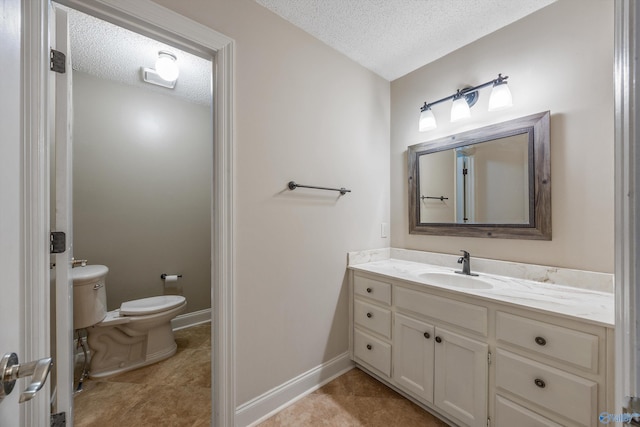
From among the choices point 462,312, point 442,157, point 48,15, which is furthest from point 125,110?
point 462,312

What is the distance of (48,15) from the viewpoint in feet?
3.05

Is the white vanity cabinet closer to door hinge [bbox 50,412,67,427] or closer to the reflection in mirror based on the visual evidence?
the reflection in mirror

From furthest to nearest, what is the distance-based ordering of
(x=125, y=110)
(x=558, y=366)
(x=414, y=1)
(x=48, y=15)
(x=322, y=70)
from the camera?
(x=125, y=110)
(x=322, y=70)
(x=414, y=1)
(x=558, y=366)
(x=48, y=15)

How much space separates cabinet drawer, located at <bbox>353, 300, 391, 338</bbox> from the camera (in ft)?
5.53

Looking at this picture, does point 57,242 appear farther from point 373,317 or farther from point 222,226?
point 373,317

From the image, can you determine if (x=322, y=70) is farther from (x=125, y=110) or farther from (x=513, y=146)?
(x=125, y=110)

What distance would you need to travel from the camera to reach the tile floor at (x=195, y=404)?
57.1 inches

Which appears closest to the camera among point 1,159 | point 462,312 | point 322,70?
point 1,159

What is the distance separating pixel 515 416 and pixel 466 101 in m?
1.85

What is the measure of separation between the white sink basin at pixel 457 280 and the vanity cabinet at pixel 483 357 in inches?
9.8

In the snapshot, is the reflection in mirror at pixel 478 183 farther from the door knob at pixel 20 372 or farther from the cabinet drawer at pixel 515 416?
the door knob at pixel 20 372

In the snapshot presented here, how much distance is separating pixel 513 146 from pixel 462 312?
3.61 feet

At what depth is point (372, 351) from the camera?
1.78m

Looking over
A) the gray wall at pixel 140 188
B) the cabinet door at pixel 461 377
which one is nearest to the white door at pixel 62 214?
the gray wall at pixel 140 188
